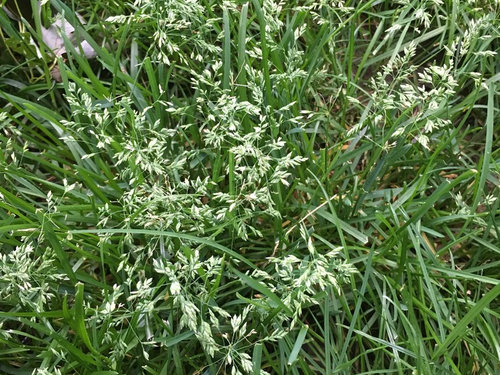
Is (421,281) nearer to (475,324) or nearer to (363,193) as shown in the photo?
(475,324)

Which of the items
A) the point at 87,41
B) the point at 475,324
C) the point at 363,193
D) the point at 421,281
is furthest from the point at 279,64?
the point at 475,324

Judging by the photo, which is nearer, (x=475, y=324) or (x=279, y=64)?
(x=475, y=324)

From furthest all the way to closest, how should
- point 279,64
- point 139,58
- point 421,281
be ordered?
point 139,58 < point 279,64 < point 421,281

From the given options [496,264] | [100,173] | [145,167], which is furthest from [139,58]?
[496,264]

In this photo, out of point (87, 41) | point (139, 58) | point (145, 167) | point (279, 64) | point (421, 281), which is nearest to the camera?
point (145, 167)

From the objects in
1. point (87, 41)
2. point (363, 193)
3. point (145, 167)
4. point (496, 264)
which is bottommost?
point (496, 264)

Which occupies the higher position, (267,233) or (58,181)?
(58,181)

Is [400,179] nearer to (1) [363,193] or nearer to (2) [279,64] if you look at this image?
(1) [363,193]
